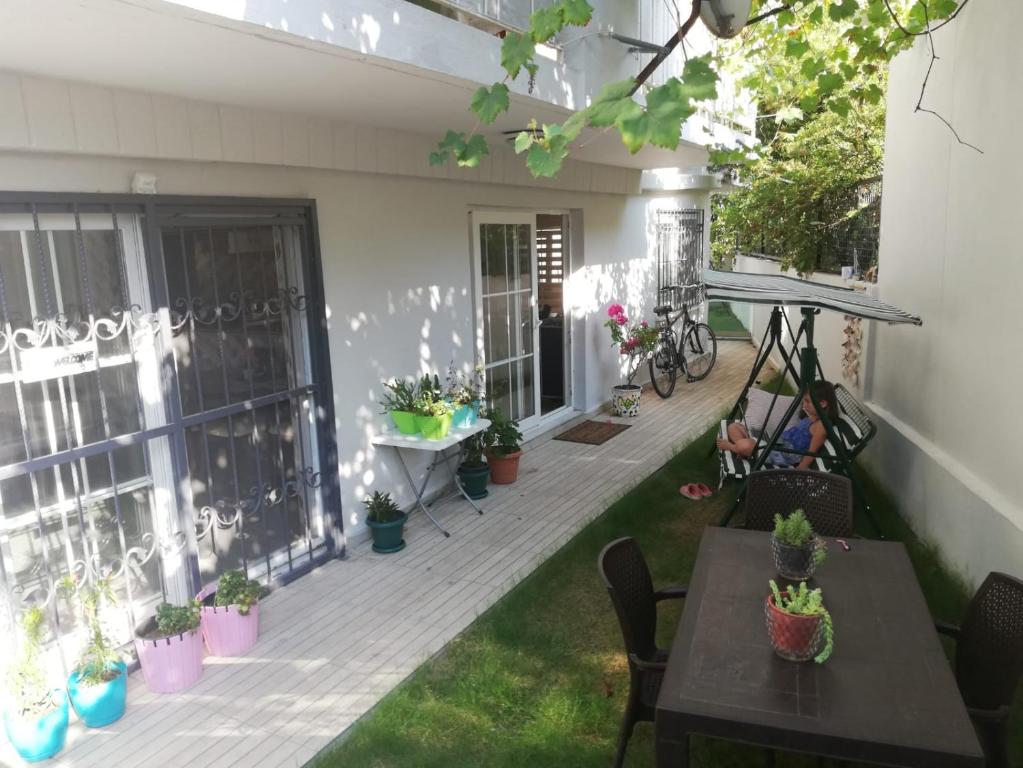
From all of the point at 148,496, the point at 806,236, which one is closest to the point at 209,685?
the point at 148,496

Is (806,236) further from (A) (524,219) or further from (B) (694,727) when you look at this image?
(B) (694,727)

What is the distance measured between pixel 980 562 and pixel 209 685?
13.1ft

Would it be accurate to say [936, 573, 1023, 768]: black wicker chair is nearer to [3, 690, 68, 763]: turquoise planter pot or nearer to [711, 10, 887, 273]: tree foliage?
[3, 690, 68, 763]: turquoise planter pot

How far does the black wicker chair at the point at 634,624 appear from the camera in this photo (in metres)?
2.62

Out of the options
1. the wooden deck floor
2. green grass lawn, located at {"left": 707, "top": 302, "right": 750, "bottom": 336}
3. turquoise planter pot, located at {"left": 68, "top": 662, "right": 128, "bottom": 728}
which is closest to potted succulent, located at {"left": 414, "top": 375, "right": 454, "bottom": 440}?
the wooden deck floor

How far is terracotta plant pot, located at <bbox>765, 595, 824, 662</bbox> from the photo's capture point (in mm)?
2270

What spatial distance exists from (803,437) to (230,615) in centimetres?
404

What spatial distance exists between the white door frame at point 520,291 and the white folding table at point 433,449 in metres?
0.96

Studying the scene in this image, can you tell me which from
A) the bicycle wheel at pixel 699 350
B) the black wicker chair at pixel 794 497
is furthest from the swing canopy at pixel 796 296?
the bicycle wheel at pixel 699 350

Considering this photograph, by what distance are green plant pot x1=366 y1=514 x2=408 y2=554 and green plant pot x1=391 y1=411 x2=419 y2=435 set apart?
57 cm

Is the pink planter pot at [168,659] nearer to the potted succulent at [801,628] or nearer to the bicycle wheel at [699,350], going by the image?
the potted succulent at [801,628]

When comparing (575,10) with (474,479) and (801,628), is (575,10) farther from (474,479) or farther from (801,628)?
(474,479)

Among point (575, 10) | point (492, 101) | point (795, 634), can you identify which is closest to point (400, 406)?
point (492, 101)

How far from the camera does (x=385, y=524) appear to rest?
4.80 meters
